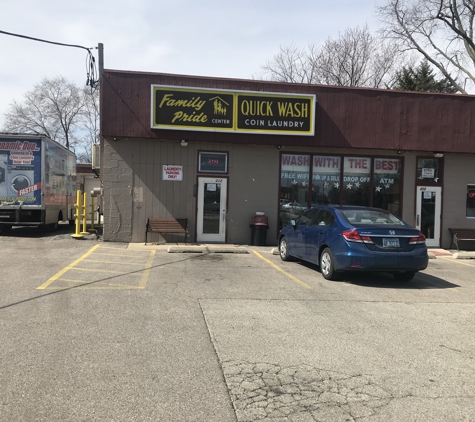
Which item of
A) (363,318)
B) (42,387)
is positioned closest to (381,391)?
(363,318)

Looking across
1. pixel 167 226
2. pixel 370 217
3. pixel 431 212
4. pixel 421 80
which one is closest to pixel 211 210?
pixel 167 226

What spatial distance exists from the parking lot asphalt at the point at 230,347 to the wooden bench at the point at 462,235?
6.49 meters

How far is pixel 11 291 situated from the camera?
7.41 meters

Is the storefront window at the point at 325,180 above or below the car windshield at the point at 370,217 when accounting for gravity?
above

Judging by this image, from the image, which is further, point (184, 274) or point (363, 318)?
point (184, 274)

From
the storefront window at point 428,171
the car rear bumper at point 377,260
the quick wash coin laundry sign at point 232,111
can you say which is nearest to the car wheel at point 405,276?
the car rear bumper at point 377,260

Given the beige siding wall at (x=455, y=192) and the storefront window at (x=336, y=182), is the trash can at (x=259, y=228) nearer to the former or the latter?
the storefront window at (x=336, y=182)

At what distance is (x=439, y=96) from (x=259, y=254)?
8.50 meters

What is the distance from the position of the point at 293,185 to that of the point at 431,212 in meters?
5.05

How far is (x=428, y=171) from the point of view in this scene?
1595cm

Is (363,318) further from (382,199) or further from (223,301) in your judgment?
(382,199)

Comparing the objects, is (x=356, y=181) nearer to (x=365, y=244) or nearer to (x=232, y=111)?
(x=232, y=111)

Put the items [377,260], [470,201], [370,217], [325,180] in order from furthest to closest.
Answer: [470,201]
[325,180]
[370,217]
[377,260]

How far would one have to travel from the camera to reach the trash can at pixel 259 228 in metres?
14.7
